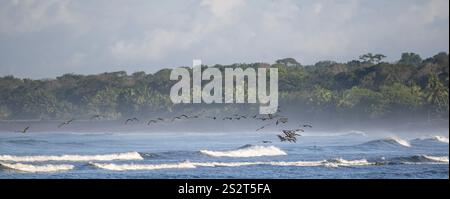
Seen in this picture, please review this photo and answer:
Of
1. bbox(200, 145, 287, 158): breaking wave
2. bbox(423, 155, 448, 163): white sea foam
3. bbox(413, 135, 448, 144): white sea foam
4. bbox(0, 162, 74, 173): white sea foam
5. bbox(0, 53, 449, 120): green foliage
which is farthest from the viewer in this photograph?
bbox(0, 53, 449, 120): green foliage

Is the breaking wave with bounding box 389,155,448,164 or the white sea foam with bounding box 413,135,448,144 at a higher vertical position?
the white sea foam with bounding box 413,135,448,144

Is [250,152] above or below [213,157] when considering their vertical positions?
above

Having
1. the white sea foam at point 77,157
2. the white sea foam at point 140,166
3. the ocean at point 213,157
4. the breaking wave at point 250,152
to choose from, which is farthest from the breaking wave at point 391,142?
the white sea foam at point 140,166

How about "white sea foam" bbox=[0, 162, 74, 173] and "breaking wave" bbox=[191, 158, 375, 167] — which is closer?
"white sea foam" bbox=[0, 162, 74, 173]

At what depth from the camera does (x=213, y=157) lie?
34.8m

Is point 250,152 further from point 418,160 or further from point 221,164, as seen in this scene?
point 418,160

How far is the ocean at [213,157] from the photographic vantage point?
28438mm

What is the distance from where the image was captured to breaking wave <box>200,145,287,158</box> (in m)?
35.8

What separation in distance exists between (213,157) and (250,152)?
2.96m

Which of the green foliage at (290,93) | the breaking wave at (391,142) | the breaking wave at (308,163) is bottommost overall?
the breaking wave at (308,163)

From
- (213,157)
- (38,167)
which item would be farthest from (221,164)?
(38,167)

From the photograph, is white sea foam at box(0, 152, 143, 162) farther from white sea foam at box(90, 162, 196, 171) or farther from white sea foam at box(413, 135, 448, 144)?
white sea foam at box(413, 135, 448, 144)

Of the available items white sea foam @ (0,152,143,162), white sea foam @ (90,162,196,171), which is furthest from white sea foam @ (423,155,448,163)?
white sea foam @ (0,152,143,162)

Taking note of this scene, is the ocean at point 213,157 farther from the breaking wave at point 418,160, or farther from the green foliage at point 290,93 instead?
the green foliage at point 290,93
